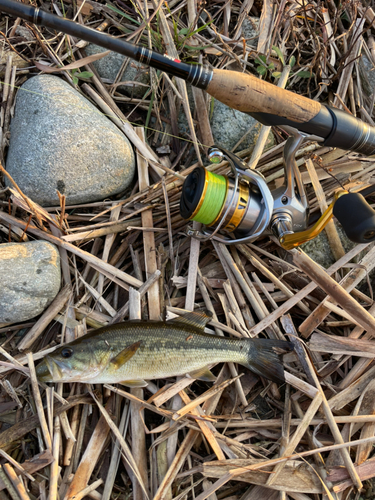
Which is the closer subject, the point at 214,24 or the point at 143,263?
the point at 143,263

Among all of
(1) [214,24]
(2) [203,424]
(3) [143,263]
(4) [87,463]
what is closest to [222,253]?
(3) [143,263]

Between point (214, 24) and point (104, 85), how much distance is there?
142 centimetres

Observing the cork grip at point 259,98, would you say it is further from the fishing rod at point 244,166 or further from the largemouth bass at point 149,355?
the largemouth bass at point 149,355

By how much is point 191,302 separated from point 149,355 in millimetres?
631

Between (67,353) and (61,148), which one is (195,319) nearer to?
(67,353)

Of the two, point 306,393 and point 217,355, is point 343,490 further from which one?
point 217,355

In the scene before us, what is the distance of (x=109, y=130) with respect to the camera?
143 inches

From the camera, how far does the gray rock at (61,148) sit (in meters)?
3.47

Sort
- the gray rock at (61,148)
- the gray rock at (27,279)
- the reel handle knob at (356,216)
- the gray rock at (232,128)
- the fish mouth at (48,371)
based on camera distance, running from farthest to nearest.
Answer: the gray rock at (232,128)
the gray rock at (61,148)
the gray rock at (27,279)
the fish mouth at (48,371)
the reel handle knob at (356,216)

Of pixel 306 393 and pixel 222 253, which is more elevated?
pixel 222 253

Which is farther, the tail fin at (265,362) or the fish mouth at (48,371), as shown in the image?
the tail fin at (265,362)

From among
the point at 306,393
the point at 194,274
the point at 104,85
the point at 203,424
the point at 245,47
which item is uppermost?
the point at 245,47

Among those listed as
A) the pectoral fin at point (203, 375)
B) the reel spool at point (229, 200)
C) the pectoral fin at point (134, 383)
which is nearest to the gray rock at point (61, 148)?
the reel spool at point (229, 200)

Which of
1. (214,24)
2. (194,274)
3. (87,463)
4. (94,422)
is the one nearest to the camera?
(87,463)
